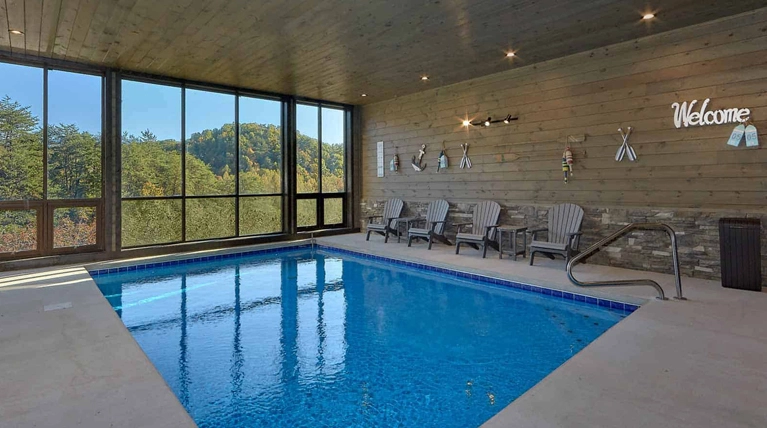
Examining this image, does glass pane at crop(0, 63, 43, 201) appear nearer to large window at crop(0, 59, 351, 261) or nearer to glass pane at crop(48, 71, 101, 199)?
large window at crop(0, 59, 351, 261)

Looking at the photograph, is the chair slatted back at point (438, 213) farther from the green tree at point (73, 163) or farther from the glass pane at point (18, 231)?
the glass pane at point (18, 231)

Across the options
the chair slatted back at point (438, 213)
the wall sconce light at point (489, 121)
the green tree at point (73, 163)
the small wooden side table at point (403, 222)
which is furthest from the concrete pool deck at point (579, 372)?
the small wooden side table at point (403, 222)

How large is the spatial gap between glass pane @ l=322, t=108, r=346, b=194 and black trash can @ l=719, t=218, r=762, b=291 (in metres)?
6.81

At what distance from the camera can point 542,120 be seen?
249 inches

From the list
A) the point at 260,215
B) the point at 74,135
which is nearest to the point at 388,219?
the point at 260,215

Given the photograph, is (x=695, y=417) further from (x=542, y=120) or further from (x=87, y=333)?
(x=542, y=120)

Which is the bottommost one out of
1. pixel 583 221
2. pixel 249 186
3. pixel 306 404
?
pixel 306 404

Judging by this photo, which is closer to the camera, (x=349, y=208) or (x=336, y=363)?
(x=336, y=363)

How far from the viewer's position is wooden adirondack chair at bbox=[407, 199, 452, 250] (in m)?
7.27

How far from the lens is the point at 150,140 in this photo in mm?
6926

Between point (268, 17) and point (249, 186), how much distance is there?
4103mm

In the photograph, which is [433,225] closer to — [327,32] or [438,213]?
[438,213]

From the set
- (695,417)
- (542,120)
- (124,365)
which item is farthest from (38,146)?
(695,417)

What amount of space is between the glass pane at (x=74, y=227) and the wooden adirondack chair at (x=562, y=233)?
6.43m
